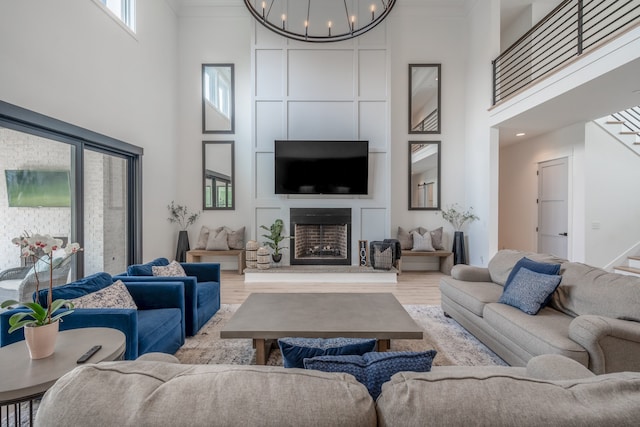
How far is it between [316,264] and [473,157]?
3812 millimetres

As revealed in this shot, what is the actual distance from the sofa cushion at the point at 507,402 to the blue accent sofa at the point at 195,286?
2668 mm

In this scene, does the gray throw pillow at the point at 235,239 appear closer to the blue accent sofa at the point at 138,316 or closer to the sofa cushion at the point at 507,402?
the blue accent sofa at the point at 138,316

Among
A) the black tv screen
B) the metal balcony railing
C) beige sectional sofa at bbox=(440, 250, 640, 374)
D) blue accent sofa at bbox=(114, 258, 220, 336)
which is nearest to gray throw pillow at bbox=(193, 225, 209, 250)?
the black tv screen

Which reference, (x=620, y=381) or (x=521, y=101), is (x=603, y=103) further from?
(x=620, y=381)

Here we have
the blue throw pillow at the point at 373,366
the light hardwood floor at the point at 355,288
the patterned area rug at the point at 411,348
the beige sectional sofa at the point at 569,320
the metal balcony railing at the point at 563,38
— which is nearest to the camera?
the blue throw pillow at the point at 373,366

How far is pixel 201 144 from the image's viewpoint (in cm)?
618

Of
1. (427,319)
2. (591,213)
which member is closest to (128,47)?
(427,319)

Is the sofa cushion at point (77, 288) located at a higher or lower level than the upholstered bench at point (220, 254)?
higher

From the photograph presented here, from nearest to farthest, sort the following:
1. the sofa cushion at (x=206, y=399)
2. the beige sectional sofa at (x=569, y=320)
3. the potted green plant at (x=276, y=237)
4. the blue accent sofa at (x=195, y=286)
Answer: the sofa cushion at (x=206, y=399) → the beige sectional sofa at (x=569, y=320) → the blue accent sofa at (x=195, y=286) → the potted green plant at (x=276, y=237)

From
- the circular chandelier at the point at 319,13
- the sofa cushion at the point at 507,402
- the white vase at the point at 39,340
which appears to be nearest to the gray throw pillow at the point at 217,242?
the circular chandelier at the point at 319,13

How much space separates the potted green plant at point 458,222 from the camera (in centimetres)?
585

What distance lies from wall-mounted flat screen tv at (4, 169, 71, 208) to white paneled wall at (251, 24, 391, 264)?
3.03m

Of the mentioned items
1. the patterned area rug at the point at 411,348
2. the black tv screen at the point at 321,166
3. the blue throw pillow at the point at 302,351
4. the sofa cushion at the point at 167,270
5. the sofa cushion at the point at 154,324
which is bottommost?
the patterned area rug at the point at 411,348

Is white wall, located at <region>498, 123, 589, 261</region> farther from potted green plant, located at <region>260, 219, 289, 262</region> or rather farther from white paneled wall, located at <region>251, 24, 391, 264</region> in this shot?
potted green plant, located at <region>260, 219, 289, 262</region>
